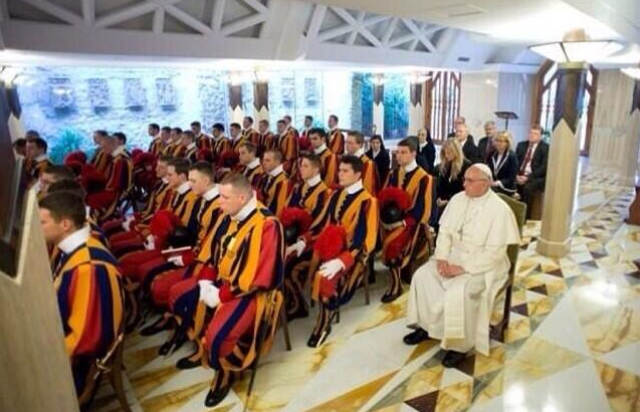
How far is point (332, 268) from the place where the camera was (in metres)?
3.52

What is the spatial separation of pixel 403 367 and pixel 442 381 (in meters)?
0.31

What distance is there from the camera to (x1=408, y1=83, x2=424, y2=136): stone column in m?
14.8

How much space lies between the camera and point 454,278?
11.2 ft

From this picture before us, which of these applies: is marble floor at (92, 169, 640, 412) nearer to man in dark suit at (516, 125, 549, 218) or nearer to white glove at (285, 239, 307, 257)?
white glove at (285, 239, 307, 257)

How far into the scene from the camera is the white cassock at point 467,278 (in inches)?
130

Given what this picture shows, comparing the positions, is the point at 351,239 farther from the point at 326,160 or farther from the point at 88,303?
the point at 326,160

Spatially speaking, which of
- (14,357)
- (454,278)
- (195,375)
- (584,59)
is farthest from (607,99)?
(14,357)

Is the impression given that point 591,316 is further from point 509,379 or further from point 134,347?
point 134,347

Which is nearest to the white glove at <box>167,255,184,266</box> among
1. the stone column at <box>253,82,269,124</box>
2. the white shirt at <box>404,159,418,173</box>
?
the white shirt at <box>404,159,418,173</box>

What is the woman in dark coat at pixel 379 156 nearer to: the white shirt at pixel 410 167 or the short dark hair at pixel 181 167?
the white shirt at pixel 410 167

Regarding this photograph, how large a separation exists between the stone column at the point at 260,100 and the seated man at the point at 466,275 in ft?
27.2

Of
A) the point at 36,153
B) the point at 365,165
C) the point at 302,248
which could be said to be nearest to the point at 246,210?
the point at 302,248

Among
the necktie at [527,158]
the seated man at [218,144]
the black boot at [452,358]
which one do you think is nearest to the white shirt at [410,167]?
the black boot at [452,358]

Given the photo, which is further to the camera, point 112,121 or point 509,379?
point 112,121
